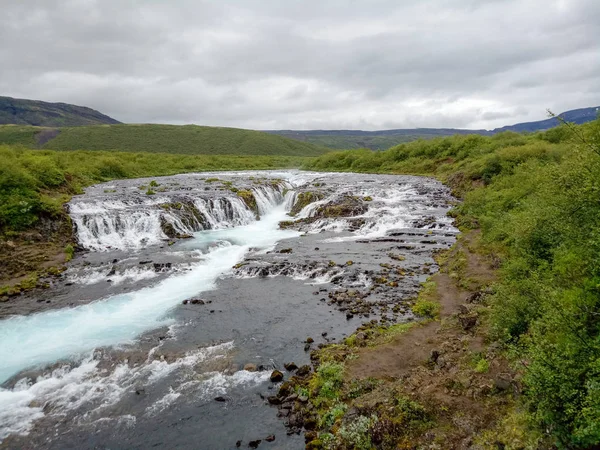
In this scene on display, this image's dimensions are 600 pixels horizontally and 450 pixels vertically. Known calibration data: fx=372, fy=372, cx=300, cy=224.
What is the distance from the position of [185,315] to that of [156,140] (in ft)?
545

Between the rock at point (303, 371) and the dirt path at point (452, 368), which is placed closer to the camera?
the dirt path at point (452, 368)

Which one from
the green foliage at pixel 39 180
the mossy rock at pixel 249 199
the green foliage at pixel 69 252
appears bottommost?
the green foliage at pixel 69 252

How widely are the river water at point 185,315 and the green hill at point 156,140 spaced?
131 metres

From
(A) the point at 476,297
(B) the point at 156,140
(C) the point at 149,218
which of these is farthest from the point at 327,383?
(B) the point at 156,140

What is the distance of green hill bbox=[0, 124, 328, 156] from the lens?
146 meters

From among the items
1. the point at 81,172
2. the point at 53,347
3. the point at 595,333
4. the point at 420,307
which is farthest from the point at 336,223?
the point at 81,172

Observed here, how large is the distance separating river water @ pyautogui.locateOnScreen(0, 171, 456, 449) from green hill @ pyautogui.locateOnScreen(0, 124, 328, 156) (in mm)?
131398

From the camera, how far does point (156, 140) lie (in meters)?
166

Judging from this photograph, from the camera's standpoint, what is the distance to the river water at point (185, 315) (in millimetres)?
10125

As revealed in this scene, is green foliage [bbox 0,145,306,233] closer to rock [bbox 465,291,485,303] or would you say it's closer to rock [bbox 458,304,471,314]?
rock [bbox 458,304,471,314]

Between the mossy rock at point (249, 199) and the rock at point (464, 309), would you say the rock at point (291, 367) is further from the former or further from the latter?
the mossy rock at point (249, 199)

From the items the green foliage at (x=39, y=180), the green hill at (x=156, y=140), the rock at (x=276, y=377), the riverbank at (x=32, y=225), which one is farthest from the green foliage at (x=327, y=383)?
the green hill at (x=156, y=140)

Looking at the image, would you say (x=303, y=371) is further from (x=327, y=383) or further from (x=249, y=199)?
(x=249, y=199)

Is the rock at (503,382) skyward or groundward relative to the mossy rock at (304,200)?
groundward
